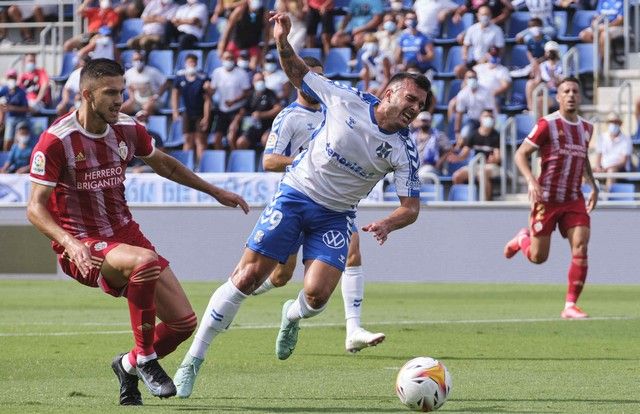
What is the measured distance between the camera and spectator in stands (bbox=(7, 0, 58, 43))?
101ft

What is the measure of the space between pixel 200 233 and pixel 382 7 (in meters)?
5.78

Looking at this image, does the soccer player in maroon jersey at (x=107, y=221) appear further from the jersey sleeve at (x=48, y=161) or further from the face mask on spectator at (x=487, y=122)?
the face mask on spectator at (x=487, y=122)

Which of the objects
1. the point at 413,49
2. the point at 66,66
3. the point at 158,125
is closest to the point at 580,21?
the point at 413,49

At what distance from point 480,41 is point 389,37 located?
1.61 metres

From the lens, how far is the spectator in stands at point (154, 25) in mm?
27797

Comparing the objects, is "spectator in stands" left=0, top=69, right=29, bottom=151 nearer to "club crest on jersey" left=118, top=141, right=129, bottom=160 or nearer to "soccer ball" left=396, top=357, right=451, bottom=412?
"club crest on jersey" left=118, top=141, right=129, bottom=160

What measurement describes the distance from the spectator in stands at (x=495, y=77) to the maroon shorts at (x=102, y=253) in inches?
627

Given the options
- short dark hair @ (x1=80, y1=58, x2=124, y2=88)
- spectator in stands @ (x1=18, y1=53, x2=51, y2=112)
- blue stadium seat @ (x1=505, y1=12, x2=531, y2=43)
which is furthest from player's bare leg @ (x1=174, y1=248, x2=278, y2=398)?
spectator in stands @ (x1=18, y1=53, x2=51, y2=112)

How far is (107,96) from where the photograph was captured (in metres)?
8.05

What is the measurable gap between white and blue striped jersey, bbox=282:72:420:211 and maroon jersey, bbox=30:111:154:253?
4.39ft

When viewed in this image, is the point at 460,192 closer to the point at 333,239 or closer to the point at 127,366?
the point at 333,239

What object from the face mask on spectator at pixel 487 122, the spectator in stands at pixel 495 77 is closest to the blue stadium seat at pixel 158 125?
the spectator in stands at pixel 495 77

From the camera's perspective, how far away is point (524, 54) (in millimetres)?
24688

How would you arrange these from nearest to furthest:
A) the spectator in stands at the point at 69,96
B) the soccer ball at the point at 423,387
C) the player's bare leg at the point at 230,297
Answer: the soccer ball at the point at 423,387 < the player's bare leg at the point at 230,297 < the spectator in stands at the point at 69,96
